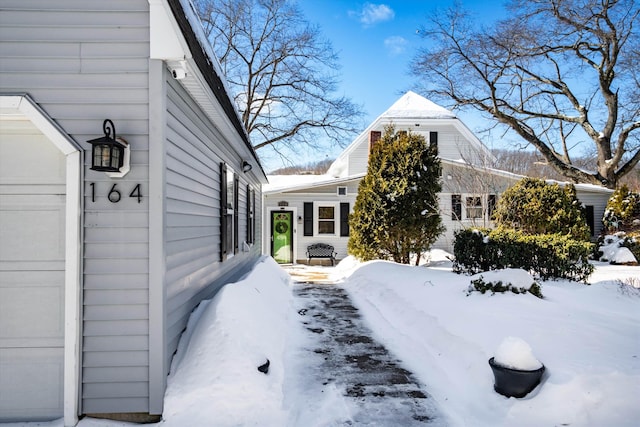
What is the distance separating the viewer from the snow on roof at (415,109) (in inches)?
733

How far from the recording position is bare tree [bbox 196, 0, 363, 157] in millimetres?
20016

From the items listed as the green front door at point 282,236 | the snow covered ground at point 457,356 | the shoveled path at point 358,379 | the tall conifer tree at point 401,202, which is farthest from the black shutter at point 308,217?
the snow covered ground at point 457,356

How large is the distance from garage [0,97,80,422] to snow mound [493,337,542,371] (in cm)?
356

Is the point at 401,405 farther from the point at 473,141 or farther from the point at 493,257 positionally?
the point at 473,141

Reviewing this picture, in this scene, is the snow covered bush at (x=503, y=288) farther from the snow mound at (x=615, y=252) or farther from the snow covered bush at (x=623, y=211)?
the snow covered bush at (x=623, y=211)

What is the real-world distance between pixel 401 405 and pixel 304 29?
Answer: 66.4 ft

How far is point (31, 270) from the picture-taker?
3.06 meters

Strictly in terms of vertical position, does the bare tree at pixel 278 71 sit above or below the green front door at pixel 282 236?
above

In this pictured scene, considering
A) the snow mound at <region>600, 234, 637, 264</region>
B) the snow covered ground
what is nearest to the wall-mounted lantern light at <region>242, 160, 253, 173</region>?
Result: the snow covered ground

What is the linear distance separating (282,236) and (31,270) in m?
11.9

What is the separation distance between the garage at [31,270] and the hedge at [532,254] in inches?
283

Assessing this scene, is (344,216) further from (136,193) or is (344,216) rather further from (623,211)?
(136,193)

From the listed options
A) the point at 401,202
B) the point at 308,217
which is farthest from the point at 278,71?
the point at 401,202

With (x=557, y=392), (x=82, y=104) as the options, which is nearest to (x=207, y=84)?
(x=82, y=104)
